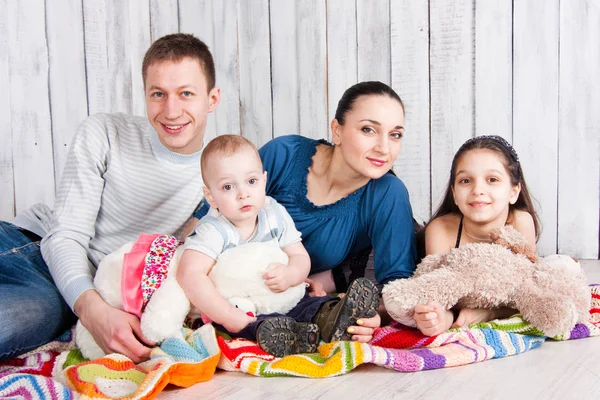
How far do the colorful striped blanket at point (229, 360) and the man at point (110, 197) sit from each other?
12 centimetres

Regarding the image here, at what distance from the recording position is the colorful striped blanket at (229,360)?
1.17m

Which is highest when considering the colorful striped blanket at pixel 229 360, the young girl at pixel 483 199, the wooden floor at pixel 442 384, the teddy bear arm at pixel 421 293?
the young girl at pixel 483 199

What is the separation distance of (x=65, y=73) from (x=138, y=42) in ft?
1.10

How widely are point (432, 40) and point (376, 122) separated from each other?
91 cm

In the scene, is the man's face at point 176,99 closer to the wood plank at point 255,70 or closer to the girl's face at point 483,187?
the girl's face at point 483,187

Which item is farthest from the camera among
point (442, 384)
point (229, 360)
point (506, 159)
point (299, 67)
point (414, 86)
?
point (299, 67)

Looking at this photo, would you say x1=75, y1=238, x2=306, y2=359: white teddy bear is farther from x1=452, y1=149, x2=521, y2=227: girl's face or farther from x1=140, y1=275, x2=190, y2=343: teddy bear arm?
x1=452, y1=149, x2=521, y2=227: girl's face

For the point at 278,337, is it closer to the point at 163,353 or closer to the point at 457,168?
the point at 163,353

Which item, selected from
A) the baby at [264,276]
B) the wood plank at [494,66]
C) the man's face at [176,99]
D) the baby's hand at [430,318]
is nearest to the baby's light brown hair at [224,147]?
the baby at [264,276]

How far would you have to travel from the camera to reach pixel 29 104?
247 centimetres

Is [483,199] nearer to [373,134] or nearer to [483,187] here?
[483,187]

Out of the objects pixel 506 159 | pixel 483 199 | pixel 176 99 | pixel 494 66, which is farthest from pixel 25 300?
pixel 494 66

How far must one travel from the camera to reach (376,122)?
1658 mm

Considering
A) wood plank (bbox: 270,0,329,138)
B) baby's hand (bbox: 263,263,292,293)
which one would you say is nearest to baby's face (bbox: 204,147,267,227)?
baby's hand (bbox: 263,263,292,293)
